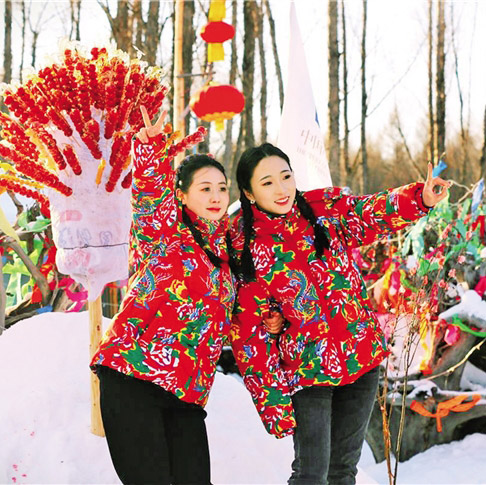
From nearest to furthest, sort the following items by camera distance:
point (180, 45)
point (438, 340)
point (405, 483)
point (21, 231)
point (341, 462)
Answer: point (341, 462) < point (21, 231) < point (405, 483) < point (438, 340) < point (180, 45)

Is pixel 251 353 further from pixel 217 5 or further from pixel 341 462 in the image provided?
pixel 217 5

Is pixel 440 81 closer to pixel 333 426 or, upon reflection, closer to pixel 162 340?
pixel 333 426

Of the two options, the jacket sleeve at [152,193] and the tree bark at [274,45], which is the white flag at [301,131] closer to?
the jacket sleeve at [152,193]

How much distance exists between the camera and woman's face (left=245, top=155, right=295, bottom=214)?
6.32ft

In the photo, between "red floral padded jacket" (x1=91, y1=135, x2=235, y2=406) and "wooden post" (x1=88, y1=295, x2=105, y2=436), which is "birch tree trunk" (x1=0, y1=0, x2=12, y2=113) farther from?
"red floral padded jacket" (x1=91, y1=135, x2=235, y2=406)

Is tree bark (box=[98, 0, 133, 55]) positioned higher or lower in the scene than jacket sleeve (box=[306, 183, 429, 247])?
higher

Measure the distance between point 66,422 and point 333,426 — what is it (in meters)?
1.14

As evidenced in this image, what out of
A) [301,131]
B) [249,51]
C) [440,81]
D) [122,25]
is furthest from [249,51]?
[301,131]

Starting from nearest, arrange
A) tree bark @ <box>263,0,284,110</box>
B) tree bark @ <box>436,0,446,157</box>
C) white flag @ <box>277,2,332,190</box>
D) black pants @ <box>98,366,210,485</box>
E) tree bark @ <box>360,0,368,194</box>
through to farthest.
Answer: black pants @ <box>98,366,210,485</box>, white flag @ <box>277,2,332,190</box>, tree bark @ <box>263,0,284,110</box>, tree bark @ <box>436,0,446,157</box>, tree bark @ <box>360,0,368,194</box>

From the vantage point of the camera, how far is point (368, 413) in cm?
195

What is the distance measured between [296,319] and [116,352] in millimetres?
592

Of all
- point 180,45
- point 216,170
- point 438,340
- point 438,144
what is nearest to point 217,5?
point 180,45

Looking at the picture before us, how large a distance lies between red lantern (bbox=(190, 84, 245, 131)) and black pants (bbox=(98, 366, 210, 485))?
3.86 meters

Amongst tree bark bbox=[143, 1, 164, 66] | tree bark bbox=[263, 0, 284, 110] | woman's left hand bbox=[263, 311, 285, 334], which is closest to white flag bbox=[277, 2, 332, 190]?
woman's left hand bbox=[263, 311, 285, 334]
